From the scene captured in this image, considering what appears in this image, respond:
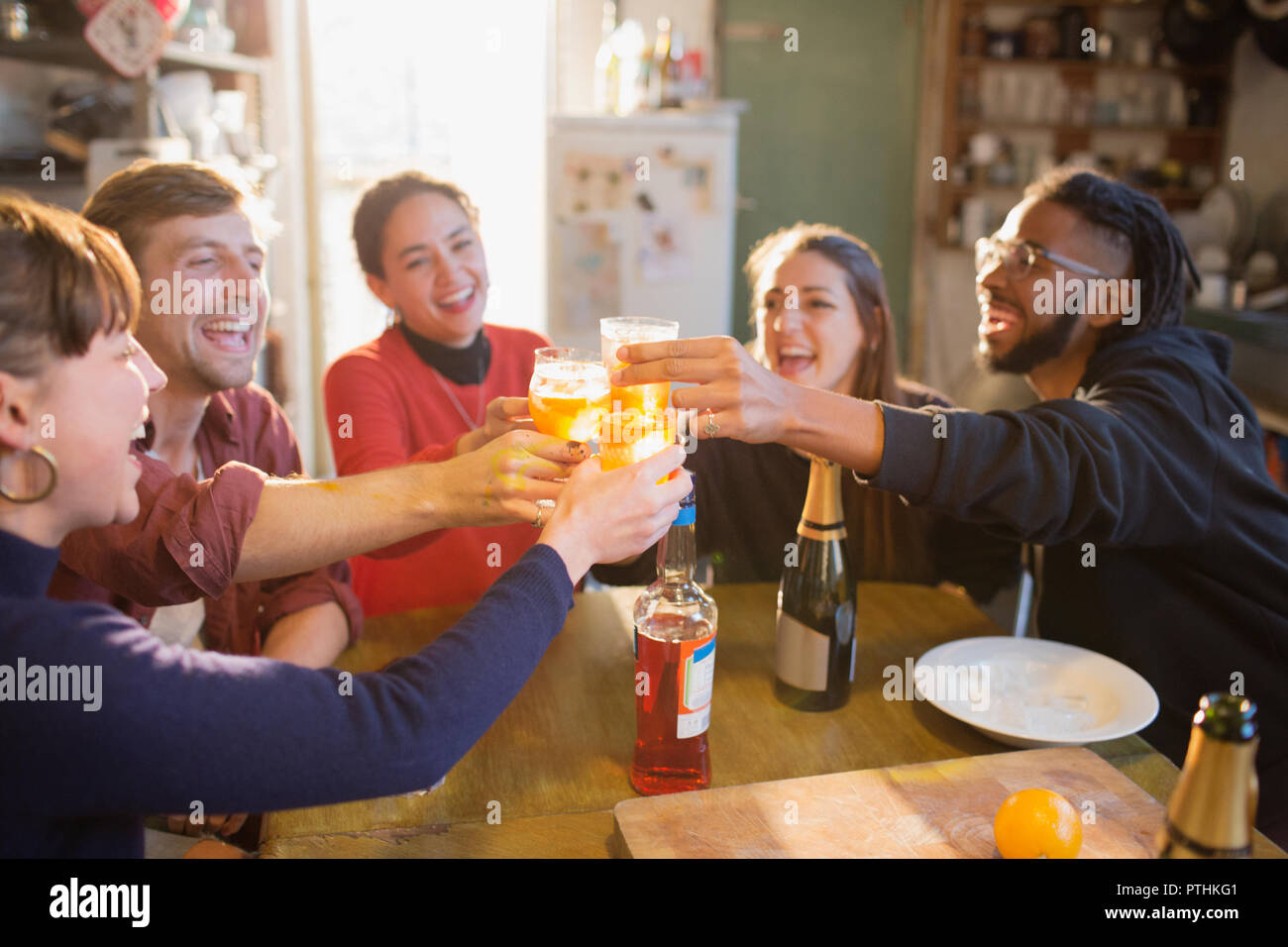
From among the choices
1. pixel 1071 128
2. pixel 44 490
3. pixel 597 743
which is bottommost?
pixel 597 743

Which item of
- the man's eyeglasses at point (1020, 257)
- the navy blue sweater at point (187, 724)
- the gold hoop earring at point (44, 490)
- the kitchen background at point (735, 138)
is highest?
the kitchen background at point (735, 138)

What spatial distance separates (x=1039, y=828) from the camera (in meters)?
0.96

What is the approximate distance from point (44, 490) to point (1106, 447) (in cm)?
129

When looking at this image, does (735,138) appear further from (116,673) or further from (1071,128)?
(116,673)

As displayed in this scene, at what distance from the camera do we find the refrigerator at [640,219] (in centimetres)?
422

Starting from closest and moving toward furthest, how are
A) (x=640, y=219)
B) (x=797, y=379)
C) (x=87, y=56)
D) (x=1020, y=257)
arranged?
(x=1020, y=257)
(x=797, y=379)
(x=87, y=56)
(x=640, y=219)

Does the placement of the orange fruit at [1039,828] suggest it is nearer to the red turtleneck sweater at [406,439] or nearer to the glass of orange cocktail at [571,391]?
the glass of orange cocktail at [571,391]

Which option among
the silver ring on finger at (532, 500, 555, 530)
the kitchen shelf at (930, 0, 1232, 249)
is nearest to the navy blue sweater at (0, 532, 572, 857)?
the silver ring on finger at (532, 500, 555, 530)

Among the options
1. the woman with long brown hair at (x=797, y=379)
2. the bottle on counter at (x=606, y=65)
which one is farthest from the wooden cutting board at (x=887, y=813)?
the bottle on counter at (x=606, y=65)

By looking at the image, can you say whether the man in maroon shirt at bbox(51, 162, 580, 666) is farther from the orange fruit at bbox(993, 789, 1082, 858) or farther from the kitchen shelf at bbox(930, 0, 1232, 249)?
the kitchen shelf at bbox(930, 0, 1232, 249)

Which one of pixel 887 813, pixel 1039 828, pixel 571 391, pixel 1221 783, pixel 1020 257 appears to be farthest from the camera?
pixel 1020 257

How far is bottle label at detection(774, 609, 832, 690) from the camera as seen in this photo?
1.33m

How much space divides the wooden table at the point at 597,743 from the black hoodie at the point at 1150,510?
0.24 meters

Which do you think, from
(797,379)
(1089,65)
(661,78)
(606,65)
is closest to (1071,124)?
(1089,65)
